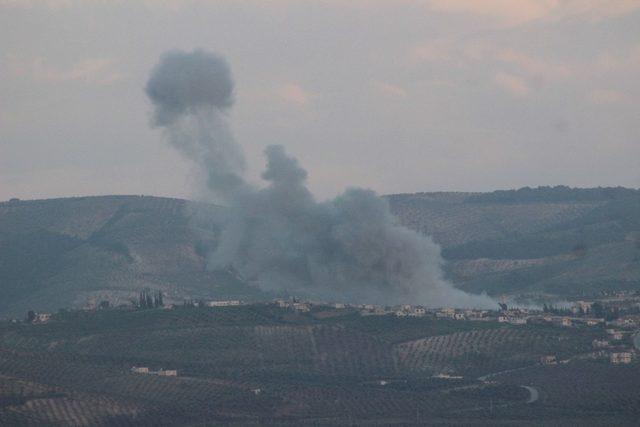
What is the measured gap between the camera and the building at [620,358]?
170m

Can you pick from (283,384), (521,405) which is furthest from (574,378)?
(283,384)

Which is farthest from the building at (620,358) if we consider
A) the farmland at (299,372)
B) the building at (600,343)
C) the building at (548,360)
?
the building at (600,343)

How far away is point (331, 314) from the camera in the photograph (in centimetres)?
19738

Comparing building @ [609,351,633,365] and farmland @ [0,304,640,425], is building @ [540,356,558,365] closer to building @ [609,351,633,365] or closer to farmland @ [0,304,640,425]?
farmland @ [0,304,640,425]

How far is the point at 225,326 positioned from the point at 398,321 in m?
18.0

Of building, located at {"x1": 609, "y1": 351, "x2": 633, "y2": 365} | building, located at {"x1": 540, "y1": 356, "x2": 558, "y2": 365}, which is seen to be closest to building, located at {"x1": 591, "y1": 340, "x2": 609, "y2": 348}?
building, located at {"x1": 540, "y1": 356, "x2": 558, "y2": 365}

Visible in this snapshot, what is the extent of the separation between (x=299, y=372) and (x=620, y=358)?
30179 mm

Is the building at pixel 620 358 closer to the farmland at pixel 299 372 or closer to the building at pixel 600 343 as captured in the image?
the farmland at pixel 299 372

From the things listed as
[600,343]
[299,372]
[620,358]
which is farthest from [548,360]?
[299,372]

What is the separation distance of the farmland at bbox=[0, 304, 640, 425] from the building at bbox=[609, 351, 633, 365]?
1.23 m

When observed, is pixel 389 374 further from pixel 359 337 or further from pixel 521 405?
pixel 521 405

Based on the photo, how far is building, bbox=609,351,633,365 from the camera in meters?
170

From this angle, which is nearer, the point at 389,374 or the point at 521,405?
the point at 521,405

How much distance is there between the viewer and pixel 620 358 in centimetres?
17162
